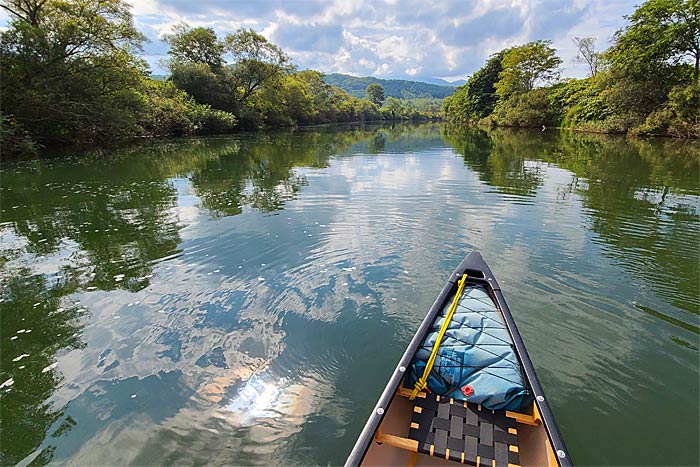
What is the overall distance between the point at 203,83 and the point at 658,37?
41.2 meters

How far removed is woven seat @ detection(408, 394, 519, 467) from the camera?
8.14 ft

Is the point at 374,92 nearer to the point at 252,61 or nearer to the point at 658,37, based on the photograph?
the point at 252,61

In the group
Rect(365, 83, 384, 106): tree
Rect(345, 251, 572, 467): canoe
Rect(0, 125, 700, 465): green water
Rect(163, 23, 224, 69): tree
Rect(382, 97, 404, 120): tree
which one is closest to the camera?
Rect(345, 251, 572, 467): canoe

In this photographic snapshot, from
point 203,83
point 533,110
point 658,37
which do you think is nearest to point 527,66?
point 533,110

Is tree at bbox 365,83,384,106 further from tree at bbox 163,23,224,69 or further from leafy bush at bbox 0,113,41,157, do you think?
leafy bush at bbox 0,113,41,157

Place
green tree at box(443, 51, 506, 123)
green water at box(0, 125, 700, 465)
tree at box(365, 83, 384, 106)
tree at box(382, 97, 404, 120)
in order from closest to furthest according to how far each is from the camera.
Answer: green water at box(0, 125, 700, 465) → green tree at box(443, 51, 506, 123) → tree at box(382, 97, 404, 120) → tree at box(365, 83, 384, 106)

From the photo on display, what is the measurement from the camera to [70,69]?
2089 centimetres

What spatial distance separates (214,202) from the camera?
10547 millimetres

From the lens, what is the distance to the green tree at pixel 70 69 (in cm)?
1889

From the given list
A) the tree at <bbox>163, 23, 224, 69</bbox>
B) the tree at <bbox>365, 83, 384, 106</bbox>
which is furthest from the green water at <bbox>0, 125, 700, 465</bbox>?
the tree at <bbox>365, 83, 384, 106</bbox>

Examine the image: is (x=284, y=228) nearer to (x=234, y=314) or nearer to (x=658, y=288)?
(x=234, y=314)

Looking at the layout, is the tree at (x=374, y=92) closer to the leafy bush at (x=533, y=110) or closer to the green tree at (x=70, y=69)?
the leafy bush at (x=533, y=110)

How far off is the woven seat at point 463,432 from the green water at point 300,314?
2.28 ft

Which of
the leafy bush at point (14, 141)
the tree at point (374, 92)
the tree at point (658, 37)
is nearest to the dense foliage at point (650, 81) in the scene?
the tree at point (658, 37)
